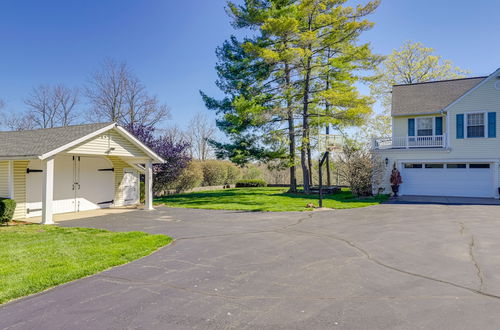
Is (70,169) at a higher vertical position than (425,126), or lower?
lower

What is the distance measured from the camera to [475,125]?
714 inches

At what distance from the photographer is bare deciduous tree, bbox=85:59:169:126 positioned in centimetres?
3020

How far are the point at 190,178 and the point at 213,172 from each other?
3.73 metres

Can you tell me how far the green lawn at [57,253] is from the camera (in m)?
5.13

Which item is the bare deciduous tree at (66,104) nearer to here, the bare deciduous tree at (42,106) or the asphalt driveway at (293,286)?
the bare deciduous tree at (42,106)

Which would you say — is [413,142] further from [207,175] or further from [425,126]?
[207,175]

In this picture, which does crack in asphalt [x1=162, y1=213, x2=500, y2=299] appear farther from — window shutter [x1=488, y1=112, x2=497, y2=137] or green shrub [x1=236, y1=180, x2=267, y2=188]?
green shrub [x1=236, y1=180, x2=267, y2=188]

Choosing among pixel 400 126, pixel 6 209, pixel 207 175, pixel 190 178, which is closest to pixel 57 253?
pixel 6 209

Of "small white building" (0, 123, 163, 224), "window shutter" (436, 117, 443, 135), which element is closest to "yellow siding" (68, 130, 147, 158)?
"small white building" (0, 123, 163, 224)

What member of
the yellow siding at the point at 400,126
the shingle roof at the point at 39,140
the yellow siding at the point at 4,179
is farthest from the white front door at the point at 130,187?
the yellow siding at the point at 400,126

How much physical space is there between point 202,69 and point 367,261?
21.4m

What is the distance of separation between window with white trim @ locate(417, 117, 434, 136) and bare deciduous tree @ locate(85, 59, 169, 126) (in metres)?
23.9

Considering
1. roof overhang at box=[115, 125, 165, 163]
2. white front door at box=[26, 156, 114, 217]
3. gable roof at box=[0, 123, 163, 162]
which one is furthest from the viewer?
roof overhang at box=[115, 125, 165, 163]

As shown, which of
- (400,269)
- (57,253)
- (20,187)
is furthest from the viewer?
(20,187)
